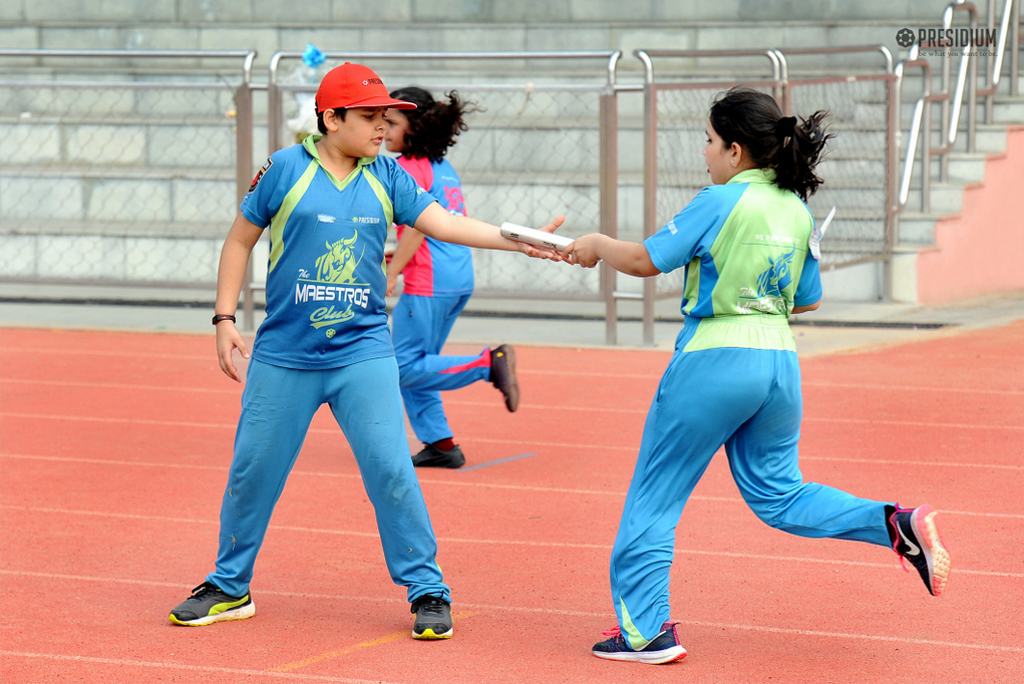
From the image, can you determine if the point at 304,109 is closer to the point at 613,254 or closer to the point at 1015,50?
the point at 1015,50

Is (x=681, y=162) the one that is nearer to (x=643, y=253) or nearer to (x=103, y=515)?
(x=103, y=515)

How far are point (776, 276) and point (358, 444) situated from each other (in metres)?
1.41

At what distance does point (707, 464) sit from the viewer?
13.8 ft

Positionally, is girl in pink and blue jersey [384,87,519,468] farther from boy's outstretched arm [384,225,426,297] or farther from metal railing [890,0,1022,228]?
metal railing [890,0,1022,228]

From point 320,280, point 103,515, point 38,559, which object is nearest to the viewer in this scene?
point 320,280

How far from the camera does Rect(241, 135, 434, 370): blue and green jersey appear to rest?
4480 millimetres

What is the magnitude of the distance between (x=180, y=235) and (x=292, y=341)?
33.9 feet

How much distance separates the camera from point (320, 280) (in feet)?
14.8

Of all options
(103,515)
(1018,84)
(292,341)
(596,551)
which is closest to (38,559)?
(103,515)

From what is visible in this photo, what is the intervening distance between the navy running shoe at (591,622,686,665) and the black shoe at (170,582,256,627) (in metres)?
1.24

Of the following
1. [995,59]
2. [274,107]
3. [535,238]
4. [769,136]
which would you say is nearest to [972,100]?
[995,59]

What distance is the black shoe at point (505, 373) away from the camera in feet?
23.2

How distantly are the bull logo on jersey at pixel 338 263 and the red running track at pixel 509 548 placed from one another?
113 centimetres

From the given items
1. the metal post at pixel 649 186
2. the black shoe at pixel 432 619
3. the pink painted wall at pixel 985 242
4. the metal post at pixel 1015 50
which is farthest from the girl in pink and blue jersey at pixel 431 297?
the metal post at pixel 1015 50
